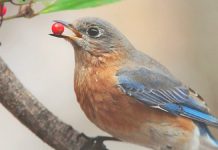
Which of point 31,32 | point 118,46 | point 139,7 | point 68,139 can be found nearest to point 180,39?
point 139,7

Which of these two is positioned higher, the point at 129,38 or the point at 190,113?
the point at 190,113

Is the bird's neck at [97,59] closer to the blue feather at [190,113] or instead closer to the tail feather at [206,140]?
the blue feather at [190,113]

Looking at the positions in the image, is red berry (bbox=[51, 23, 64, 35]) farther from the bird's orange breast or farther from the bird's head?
the bird's orange breast

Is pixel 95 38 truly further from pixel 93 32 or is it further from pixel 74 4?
pixel 74 4

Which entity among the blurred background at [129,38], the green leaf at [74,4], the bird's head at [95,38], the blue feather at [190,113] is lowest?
the blurred background at [129,38]

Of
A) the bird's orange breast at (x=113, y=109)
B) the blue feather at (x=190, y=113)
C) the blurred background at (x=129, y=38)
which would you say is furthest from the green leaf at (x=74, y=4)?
the blurred background at (x=129, y=38)

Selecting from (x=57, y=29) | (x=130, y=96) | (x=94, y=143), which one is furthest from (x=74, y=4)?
(x=130, y=96)

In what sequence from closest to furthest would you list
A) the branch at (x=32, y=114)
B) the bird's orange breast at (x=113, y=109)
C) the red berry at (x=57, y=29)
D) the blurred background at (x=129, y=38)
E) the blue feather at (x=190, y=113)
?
the branch at (x=32, y=114) → the red berry at (x=57, y=29) → the bird's orange breast at (x=113, y=109) → the blue feather at (x=190, y=113) → the blurred background at (x=129, y=38)

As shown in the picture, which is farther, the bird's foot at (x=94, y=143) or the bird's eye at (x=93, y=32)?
the bird's eye at (x=93, y=32)
